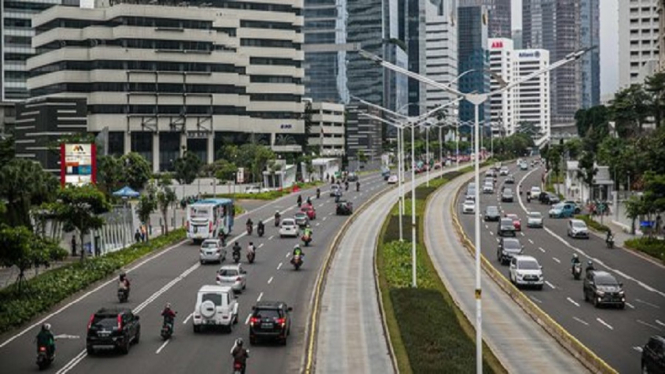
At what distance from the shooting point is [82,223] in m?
61.2

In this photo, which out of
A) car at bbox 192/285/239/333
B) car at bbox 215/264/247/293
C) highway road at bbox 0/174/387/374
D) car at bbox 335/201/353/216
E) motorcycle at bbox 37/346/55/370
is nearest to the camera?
motorcycle at bbox 37/346/55/370

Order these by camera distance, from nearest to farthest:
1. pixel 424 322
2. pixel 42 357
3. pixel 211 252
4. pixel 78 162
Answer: pixel 42 357
pixel 424 322
pixel 211 252
pixel 78 162

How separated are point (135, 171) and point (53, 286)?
2659 inches

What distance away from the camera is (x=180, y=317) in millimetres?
44750

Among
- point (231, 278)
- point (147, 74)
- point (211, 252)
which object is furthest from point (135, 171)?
point (231, 278)

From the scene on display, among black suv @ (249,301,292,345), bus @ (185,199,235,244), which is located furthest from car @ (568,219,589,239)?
black suv @ (249,301,292,345)

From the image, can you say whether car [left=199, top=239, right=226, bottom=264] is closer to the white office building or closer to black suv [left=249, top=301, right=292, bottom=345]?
black suv [left=249, top=301, right=292, bottom=345]

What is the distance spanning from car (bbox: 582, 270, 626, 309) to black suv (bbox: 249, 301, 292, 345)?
18.7 metres

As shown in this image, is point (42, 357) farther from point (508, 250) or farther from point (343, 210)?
point (343, 210)

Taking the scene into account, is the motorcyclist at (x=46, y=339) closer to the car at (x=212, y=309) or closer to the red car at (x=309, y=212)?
the car at (x=212, y=309)

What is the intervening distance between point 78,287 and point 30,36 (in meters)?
143

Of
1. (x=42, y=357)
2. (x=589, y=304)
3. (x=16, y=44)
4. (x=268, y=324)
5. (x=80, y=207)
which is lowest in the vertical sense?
(x=589, y=304)

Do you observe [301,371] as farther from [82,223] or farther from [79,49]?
[79,49]

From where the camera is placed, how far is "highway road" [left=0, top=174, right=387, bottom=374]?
34719 millimetres
